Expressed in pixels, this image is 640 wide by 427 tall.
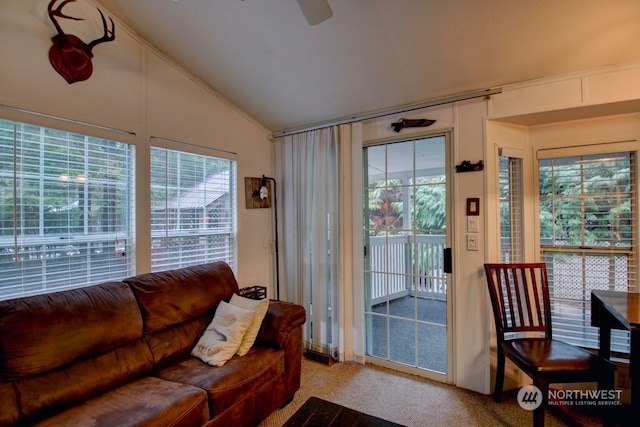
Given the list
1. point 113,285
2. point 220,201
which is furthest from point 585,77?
point 113,285

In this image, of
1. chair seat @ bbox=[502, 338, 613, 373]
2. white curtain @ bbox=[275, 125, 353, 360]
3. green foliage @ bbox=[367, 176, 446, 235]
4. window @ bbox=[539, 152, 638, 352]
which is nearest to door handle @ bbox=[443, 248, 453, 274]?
green foliage @ bbox=[367, 176, 446, 235]

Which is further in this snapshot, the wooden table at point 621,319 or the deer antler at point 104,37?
the deer antler at point 104,37

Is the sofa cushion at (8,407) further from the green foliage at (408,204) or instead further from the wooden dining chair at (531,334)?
the wooden dining chair at (531,334)

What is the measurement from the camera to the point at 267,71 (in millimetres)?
2518

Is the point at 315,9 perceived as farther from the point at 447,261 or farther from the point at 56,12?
the point at 447,261

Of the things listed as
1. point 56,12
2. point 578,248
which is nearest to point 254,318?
point 56,12

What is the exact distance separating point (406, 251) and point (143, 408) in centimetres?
218

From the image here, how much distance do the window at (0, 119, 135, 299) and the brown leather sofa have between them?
0.34 meters

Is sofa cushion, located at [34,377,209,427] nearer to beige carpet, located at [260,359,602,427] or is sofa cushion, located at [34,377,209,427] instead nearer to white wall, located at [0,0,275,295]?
beige carpet, located at [260,359,602,427]

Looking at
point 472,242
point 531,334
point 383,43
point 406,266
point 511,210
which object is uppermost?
point 383,43

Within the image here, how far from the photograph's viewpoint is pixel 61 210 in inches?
79.0

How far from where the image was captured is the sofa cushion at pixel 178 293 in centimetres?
203

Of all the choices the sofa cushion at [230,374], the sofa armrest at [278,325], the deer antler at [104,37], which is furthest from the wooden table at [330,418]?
the deer antler at [104,37]

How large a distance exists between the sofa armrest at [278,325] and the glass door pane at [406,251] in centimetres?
89
